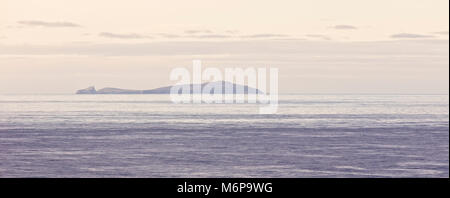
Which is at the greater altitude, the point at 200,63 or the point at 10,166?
the point at 200,63

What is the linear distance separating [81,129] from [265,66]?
81.6 m

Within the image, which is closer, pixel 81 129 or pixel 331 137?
pixel 331 137

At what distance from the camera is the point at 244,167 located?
6419 cm

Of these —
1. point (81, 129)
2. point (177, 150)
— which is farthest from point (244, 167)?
point (81, 129)

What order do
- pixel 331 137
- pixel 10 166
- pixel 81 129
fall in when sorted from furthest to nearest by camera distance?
1. pixel 81 129
2. pixel 331 137
3. pixel 10 166

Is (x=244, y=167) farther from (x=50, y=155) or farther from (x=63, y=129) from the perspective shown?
(x=63, y=129)

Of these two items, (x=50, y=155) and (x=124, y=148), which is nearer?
(x=50, y=155)

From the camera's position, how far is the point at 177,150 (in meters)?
77.1

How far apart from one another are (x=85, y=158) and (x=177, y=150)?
1218cm

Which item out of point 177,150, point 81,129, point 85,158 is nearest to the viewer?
point 85,158
